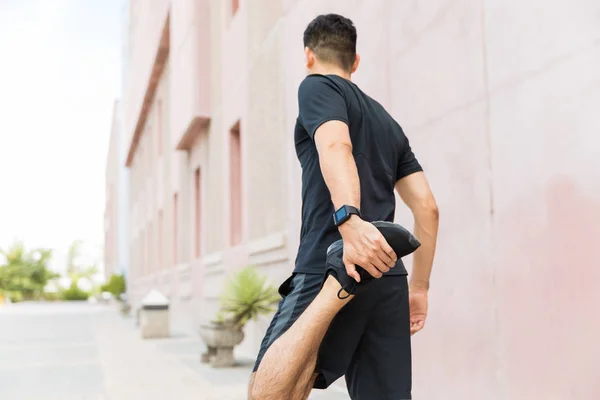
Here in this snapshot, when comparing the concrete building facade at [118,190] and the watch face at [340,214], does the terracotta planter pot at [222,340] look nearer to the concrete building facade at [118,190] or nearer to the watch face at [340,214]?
the watch face at [340,214]

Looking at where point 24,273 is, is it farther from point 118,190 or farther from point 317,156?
point 317,156

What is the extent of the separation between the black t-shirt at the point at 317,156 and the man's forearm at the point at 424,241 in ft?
0.76

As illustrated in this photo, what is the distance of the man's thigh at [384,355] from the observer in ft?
7.20

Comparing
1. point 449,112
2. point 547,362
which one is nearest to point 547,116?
point 449,112

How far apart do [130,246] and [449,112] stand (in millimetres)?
32196

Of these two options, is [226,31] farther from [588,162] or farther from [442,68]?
[588,162]

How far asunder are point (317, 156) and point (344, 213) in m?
0.34

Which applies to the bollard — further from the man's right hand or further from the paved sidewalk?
the man's right hand

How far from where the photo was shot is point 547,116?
371 centimetres

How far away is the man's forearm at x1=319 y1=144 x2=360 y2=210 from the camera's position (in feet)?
6.60

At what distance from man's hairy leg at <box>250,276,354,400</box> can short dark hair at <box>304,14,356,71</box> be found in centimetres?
84

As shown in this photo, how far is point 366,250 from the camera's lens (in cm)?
188

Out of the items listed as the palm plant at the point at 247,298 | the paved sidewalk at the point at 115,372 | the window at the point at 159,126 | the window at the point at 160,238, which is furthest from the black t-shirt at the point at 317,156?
the window at the point at 159,126

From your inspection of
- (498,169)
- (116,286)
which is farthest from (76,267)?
(498,169)
